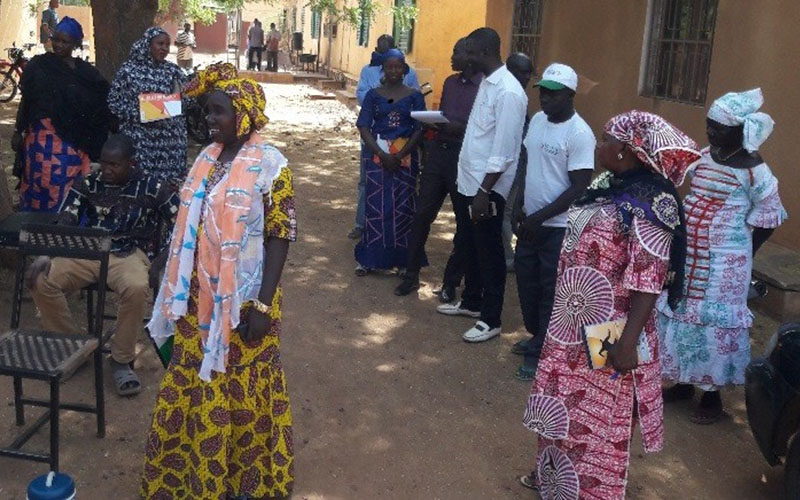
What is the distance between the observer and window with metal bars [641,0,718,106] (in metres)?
7.71

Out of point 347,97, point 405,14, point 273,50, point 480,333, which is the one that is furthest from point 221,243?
point 273,50

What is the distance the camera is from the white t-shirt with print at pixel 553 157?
4.39 m

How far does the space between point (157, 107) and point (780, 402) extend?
13.6 ft

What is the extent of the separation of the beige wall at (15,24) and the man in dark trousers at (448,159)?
53.0ft

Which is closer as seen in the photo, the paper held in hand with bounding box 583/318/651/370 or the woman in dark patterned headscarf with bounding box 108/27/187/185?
the paper held in hand with bounding box 583/318/651/370

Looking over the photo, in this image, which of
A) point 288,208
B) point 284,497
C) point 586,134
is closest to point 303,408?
point 284,497

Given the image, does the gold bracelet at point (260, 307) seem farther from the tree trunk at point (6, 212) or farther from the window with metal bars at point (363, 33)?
the window with metal bars at point (363, 33)

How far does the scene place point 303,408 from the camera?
4.42m

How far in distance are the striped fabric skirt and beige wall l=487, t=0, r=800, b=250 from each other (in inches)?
204

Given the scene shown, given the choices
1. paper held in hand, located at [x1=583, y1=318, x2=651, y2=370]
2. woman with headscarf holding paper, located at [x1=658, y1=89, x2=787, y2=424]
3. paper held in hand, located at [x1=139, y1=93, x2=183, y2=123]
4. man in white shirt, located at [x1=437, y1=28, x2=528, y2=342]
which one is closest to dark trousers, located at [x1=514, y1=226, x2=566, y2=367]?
man in white shirt, located at [x1=437, y1=28, x2=528, y2=342]

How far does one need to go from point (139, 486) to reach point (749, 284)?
10.5ft

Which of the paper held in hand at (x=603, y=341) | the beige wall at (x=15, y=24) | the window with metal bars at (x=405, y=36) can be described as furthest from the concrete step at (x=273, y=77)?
the paper held in hand at (x=603, y=341)

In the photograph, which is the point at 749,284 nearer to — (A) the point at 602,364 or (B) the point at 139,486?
(A) the point at 602,364

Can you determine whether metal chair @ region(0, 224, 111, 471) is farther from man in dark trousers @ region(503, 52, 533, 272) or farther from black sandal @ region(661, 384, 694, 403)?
black sandal @ region(661, 384, 694, 403)
